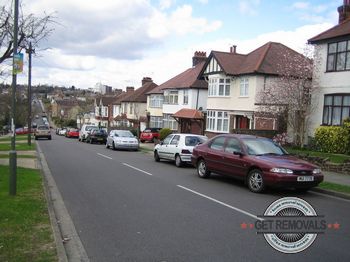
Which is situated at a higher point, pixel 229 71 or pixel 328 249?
pixel 229 71

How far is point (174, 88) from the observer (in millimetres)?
46844

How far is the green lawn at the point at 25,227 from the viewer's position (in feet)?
18.6

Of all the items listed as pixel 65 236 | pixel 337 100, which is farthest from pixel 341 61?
pixel 65 236

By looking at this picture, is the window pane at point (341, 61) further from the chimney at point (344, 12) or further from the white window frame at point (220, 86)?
the white window frame at point (220, 86)

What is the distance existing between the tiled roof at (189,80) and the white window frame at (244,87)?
9272mm

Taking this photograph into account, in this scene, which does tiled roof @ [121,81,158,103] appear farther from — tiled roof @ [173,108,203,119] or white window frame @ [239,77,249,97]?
white window frame @ [239,77,249,97]

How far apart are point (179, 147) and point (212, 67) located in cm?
1833

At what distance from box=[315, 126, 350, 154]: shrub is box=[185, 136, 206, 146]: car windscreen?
271 inches

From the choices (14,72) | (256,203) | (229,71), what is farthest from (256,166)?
(229,71)

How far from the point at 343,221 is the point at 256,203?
2.12m

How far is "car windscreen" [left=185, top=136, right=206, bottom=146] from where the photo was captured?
19.2 m

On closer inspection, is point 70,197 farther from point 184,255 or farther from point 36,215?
point 184,255

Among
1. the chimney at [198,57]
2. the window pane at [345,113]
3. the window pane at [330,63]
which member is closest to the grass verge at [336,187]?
the window pane at [345,113]

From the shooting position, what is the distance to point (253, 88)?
30.5 meters
